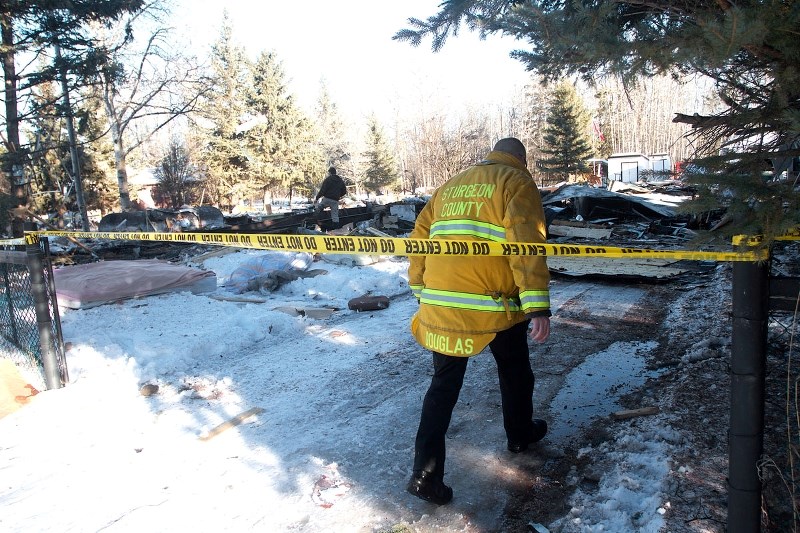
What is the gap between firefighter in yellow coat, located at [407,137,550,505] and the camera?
2.57 metres

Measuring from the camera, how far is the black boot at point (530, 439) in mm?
3139

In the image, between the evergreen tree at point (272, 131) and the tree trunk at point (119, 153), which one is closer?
the tree trunk at point (119, 153)

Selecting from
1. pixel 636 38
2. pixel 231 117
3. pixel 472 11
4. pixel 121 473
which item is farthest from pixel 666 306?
pixel 231 117

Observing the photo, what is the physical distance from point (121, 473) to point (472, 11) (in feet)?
14.9

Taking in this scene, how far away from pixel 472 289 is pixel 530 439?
3.75 ft

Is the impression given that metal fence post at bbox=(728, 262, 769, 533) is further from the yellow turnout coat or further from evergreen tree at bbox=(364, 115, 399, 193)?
evergreen tree at bbox=(364, 115, 399, 193)

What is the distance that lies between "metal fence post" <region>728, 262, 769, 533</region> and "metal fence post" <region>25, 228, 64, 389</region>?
516cm

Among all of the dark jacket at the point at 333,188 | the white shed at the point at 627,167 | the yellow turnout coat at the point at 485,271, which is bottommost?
the yellow turnout coat at the point at 485,271

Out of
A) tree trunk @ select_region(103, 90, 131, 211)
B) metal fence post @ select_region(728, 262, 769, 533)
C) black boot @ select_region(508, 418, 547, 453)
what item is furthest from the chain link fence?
tree trunk @ select_region(103, 90, 131, 211)

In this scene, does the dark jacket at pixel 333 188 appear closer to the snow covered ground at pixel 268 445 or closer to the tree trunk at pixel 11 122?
the tree trunk at pixel 11 122

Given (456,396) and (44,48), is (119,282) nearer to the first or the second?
(456,396)

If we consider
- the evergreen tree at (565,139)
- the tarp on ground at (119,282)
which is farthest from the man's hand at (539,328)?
the evergreen tree at (565,139)

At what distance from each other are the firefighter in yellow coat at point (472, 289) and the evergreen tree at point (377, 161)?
49705 mm

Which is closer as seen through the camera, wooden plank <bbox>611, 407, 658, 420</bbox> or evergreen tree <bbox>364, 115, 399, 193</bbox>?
wooden plank <bbox>611, 407, 658, 420</bbox>
